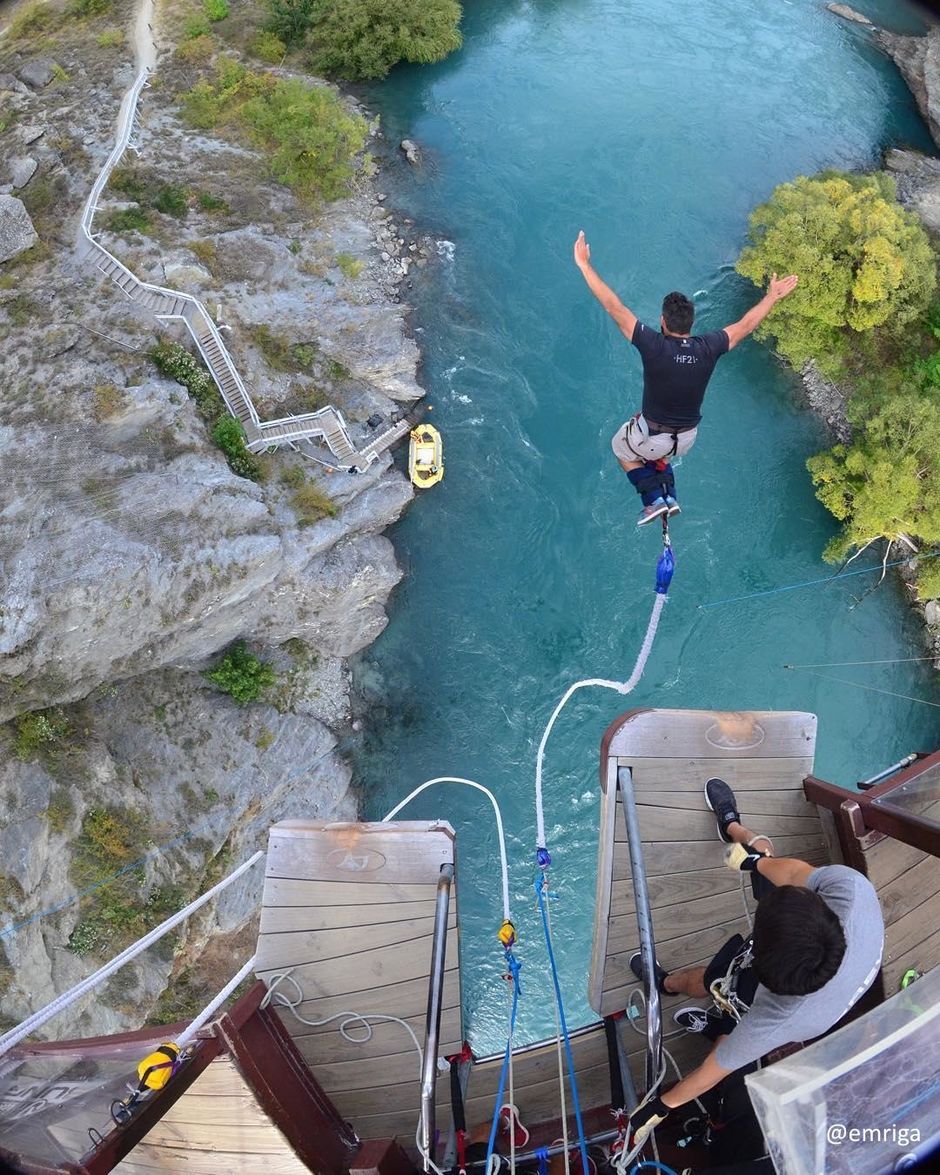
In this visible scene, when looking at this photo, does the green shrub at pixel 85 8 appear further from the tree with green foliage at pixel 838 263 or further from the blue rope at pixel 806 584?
the blue rope at pixel 806 584

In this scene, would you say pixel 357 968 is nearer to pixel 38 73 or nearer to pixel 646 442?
pixel 646 442

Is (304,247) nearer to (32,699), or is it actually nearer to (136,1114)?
(32,699)

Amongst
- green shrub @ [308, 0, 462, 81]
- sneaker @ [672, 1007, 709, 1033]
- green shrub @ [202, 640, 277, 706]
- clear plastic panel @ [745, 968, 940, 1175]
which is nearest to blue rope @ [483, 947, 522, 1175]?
sneaker @ [672, 1007, 709, 1033]

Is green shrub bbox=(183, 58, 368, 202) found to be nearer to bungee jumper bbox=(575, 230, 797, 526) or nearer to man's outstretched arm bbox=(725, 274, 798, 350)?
bungee jumper bbox=(575, 230, 797, 526)

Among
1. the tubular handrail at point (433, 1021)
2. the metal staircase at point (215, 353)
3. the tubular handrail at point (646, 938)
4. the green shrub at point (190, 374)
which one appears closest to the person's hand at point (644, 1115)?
the tubular handrail at point (646, 938)

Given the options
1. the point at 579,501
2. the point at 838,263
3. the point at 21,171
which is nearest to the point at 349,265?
the point at 21,171

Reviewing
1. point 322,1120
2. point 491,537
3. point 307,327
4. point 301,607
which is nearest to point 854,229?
point 491,537
